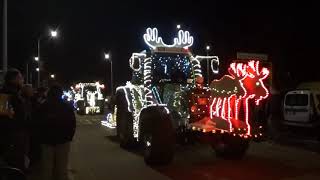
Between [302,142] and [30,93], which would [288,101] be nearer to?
[302,142]

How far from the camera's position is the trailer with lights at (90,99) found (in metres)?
41.2

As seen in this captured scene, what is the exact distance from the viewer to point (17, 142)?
27.3 feet

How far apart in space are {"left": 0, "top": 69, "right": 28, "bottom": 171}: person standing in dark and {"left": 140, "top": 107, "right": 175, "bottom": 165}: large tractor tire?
5.46m

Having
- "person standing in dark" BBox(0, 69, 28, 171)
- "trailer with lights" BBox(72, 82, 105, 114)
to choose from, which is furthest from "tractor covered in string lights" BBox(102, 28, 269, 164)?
"trailer with lights" BBox(72, 82, 105, 114)

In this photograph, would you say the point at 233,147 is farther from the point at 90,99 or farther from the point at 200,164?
the point at 90,99

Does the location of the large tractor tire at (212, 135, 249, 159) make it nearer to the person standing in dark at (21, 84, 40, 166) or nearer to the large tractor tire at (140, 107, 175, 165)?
the large tractor tire at (140, 107, 175, 165)

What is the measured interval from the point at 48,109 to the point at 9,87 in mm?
801

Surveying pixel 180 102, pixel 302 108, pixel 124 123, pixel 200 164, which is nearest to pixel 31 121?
pixel 200 164

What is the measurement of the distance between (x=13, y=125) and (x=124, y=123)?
935cm

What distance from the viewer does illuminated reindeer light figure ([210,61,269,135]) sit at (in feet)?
43.8

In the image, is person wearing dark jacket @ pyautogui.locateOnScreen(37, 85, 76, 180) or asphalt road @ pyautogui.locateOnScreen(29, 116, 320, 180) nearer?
person wearing dark jacket @ pyautogui.locateOnScreen(37, 85, 76, 180)

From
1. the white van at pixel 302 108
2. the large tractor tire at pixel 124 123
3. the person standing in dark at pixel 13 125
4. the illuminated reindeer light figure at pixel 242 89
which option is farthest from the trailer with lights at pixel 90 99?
the person standing in dark at pixel 13 125

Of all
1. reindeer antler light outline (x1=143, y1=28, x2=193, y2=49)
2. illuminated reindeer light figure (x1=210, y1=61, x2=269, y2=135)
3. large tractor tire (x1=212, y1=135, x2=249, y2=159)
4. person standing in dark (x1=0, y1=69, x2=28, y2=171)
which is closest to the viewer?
person standing in dark (x1=0, y1=69, x2=28, y2=171)

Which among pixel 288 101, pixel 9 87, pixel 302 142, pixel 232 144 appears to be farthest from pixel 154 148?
pixel 288 101
